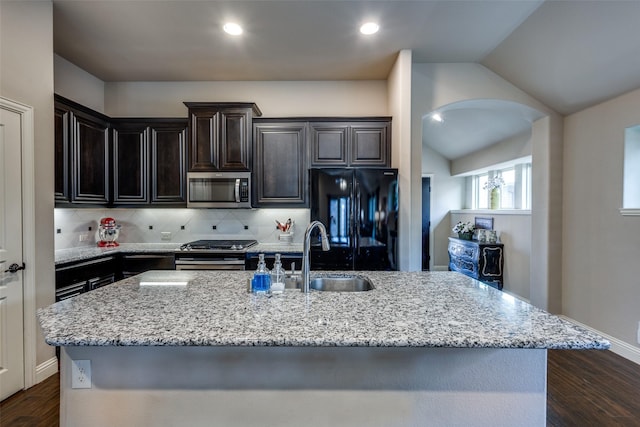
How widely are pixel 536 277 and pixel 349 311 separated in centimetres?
344

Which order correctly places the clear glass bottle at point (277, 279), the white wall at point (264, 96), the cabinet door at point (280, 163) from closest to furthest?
the clear glass bottle at point (277, 279) < the cabinet door at point (280, 163) < the white wall at point (264, 96)

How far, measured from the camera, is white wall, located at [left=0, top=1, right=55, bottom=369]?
2158 mm

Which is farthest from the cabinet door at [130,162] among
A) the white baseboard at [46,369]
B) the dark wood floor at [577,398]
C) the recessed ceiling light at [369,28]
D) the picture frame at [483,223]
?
the picture frame at [483,223]

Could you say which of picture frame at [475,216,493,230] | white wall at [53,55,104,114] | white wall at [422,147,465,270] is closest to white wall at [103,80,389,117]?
white wall at [53,55,104,114]

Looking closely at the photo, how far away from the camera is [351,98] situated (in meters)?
3.87

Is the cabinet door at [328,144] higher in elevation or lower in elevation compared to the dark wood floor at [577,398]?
higher

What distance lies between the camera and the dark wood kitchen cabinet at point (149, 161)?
3535 mm

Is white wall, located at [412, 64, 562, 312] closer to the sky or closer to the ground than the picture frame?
closer to the sky

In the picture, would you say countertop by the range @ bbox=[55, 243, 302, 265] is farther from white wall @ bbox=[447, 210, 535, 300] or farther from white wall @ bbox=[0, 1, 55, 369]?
white wall @ bbox=[447, 210, 535, 300]

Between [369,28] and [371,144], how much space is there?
119 cm

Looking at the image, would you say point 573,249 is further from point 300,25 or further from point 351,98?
point 300,25

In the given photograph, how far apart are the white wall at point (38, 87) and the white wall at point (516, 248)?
546 centimetres

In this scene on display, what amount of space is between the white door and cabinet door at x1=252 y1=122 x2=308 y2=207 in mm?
1982

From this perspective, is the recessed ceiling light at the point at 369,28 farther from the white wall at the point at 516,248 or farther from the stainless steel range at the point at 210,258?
the white wall at the point at 516,248
